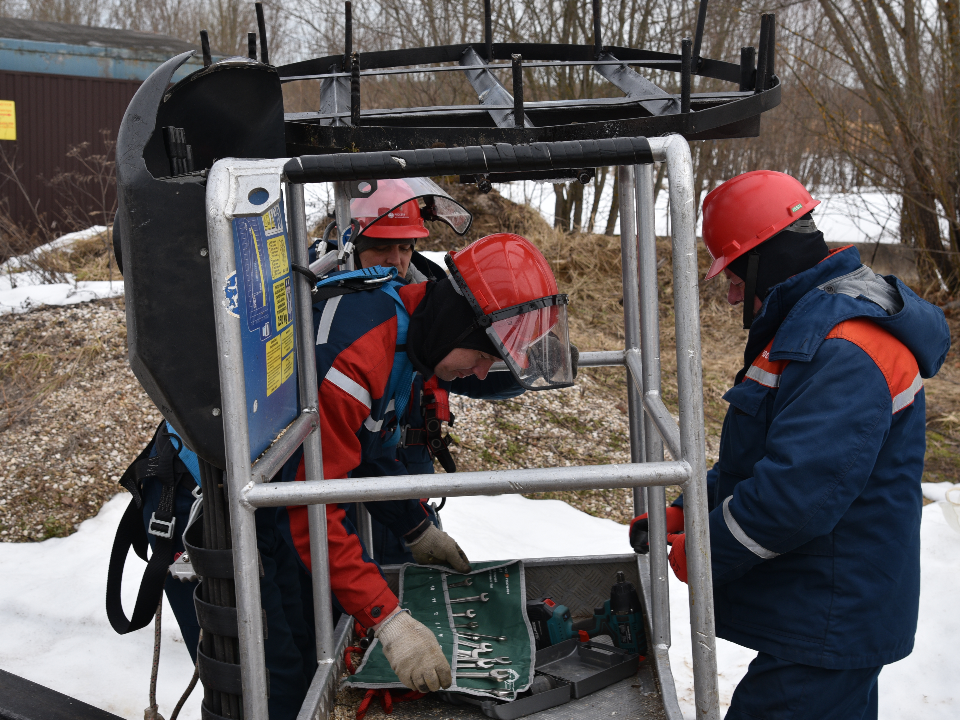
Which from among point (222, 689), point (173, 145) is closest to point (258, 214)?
point (173, 145)

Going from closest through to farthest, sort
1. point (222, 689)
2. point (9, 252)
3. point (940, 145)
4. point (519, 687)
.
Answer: point (222, 689), point (519, 687), point (9, 252), point (940, 145)

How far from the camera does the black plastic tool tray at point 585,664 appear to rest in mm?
1730

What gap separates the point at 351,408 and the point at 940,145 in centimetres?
824

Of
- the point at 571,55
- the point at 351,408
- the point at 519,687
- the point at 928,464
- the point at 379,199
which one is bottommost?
the point at 928,464

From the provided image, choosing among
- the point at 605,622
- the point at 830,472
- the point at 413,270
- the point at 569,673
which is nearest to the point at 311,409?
the point at 569,673

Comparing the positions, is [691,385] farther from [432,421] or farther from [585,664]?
[432,421]

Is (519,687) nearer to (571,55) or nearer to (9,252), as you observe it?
(571,55)

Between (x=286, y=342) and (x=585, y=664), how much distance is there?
1073mm

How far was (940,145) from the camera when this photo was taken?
311 inches

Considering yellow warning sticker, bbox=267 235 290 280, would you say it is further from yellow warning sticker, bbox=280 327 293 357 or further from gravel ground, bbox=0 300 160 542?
gravel ground, bbox=0 300 160 542

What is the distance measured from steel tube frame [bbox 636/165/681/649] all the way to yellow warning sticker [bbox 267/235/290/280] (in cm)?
71

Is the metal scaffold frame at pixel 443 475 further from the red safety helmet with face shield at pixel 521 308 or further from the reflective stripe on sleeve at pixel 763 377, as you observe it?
the reflective stripe on sleeve at pixel 763 377

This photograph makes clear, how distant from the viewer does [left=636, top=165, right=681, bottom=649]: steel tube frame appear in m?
1.59

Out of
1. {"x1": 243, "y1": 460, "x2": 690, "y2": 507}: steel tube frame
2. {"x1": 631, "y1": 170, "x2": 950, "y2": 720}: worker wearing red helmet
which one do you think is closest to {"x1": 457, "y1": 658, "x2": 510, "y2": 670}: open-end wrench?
{"x1": 631, "y1": 170, "x2": 950, "y2": 720}: worker wearing red helmet
